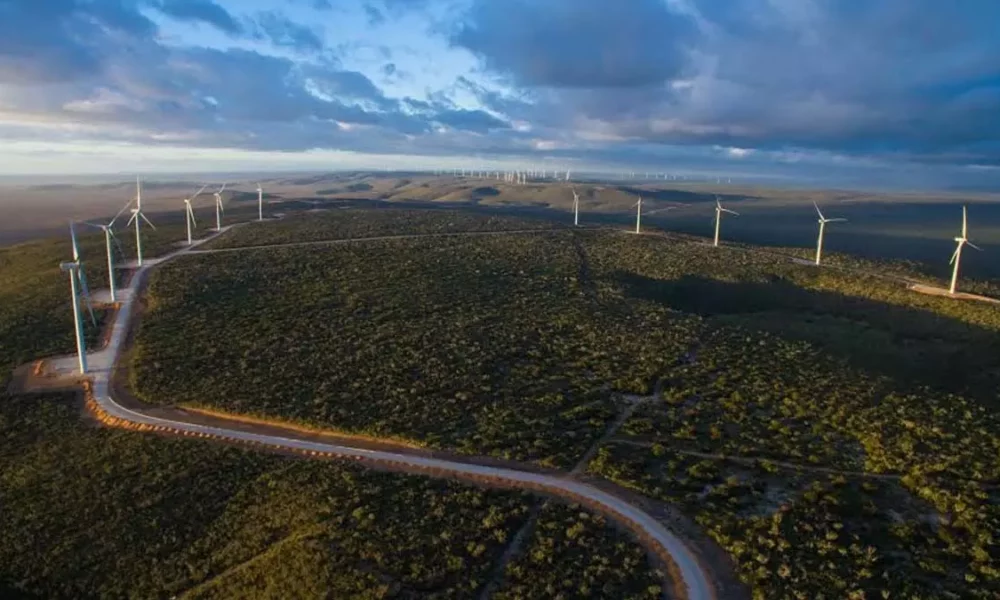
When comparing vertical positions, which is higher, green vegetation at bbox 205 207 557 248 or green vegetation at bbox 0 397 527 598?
green vegetation at bbox 205 207 557 248

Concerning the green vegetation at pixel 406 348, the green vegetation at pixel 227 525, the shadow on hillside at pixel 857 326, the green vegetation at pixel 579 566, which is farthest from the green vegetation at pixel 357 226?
the green vegetation at pixel 579 566

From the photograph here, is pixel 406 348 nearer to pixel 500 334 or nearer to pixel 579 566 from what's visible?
pixel 500 334

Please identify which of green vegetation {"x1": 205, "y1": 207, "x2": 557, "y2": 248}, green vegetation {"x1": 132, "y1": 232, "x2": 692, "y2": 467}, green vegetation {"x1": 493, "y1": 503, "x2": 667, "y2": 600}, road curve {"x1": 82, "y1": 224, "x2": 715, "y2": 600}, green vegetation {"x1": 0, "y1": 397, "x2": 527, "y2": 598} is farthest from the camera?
green vegetation {"x1": 205, "y1": 207, "x2": 557, "y2": 248}

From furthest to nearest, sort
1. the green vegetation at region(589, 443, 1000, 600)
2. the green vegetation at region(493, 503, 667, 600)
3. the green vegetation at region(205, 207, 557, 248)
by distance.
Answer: the green vegetation at region(205, 207, 557, 248), the green vegetation at region(589, 443, 1000, 600), the green vegetation at region(493, 503, 667, 600)

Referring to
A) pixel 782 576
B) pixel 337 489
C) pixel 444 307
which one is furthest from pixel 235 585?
pixel 444 307

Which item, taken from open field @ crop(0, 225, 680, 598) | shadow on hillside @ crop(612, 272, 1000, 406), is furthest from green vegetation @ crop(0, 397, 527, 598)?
shadow on hillside @ crop(612, 272, 1000, 406)

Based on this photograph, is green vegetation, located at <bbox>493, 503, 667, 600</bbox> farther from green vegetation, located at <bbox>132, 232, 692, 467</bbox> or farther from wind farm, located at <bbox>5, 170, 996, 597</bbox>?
green vegetation, located at <bbox>132, 232, 692, 467</bbox>
